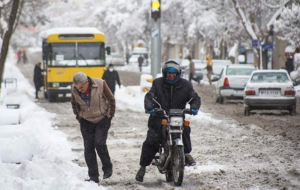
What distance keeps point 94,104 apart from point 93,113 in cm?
12

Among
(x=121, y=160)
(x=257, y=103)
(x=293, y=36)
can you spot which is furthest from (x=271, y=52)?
(x=121, y=160)

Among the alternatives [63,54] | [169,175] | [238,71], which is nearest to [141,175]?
[169,175]

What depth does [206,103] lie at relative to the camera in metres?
28.7

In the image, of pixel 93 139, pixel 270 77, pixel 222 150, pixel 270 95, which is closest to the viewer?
pixel 93 139

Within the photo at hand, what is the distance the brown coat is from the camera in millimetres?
9805

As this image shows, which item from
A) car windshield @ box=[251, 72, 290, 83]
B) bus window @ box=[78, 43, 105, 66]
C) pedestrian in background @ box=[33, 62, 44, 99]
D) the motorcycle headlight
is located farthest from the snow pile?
pedestrian in background @ box=[33, 62, 44, 99]

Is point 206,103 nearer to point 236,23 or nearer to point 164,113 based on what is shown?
point 164,113

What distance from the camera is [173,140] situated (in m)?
9.34

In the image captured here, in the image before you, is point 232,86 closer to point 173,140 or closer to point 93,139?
point 93,139

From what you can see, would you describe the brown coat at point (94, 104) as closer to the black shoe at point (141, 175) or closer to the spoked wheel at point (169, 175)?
the black shoe at point (141, 175)

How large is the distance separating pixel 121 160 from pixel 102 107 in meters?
2.88

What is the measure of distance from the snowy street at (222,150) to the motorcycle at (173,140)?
0.83 feet

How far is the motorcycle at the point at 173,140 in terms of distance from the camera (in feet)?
30.2

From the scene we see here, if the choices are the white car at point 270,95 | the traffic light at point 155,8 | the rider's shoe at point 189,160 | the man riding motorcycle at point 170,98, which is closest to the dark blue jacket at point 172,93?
the man riding motorcycle at point 170,98
